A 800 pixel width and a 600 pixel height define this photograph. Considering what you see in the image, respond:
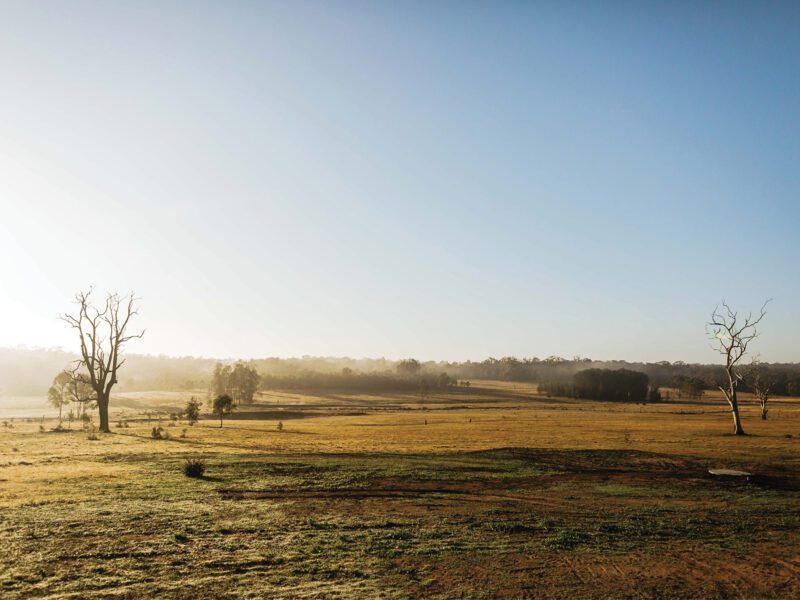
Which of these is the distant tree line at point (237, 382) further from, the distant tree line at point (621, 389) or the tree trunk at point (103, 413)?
the distant tree line at point (621, 389)

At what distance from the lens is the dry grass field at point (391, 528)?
12.8 m

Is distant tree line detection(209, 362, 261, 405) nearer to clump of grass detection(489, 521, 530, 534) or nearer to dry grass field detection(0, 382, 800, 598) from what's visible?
dry grass field detection(0, 382, 800, 598)

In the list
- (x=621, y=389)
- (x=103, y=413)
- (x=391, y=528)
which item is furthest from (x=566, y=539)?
(x=621, y=389)

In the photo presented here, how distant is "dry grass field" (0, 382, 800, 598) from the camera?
41.8 feet

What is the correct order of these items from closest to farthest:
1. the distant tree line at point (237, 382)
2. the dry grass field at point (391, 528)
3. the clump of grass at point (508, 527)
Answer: the dry grass field at point (391, 528)
the clump of grass at point (508, 527)
the distant tree line at point (237, 382)

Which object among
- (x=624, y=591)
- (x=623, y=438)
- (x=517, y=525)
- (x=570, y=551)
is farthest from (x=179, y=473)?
(x=623, y=438)

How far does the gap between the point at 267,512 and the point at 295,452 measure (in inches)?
770

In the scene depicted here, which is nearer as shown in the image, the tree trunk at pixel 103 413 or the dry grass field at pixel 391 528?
the dry grass field at pixel 391 528

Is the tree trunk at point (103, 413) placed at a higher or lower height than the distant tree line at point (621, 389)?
higher

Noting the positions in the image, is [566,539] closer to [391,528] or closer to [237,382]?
[391,528]

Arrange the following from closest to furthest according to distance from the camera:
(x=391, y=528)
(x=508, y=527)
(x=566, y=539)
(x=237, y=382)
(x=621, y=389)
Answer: (x=566, y=539), (x=391, y=528), (x=508, y=527), (x=237, y=382), (x=621, y=389)

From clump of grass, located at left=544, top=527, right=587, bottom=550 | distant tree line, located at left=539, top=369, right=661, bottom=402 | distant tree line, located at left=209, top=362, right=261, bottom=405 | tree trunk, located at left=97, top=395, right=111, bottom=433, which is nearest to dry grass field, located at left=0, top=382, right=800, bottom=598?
clump of grass, located at left=544, top=527, right=587, bottom=550

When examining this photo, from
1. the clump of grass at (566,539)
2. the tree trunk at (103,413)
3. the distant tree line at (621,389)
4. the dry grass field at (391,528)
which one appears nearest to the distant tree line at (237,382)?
the tree trunk at (103,413)

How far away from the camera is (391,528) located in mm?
17656
